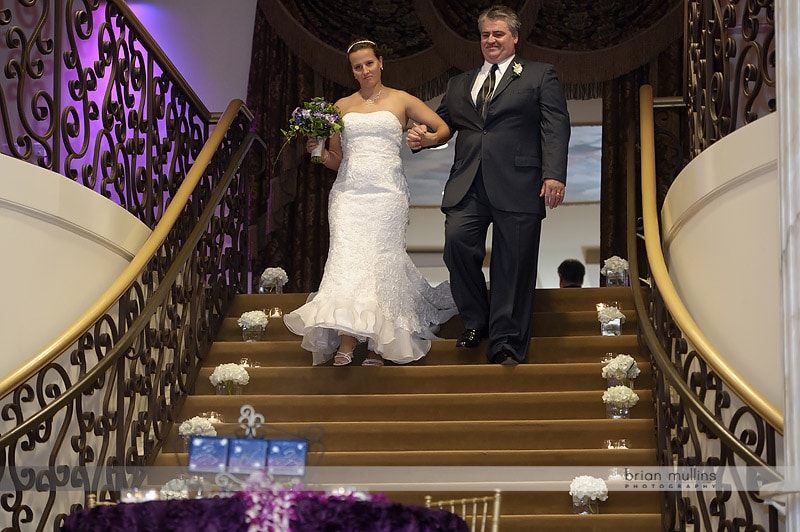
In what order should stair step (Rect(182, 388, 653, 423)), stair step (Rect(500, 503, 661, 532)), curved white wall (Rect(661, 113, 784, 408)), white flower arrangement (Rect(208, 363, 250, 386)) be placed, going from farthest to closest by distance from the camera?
white flower arrangement (Rect(208, 363, 250, 386)), stair step (Rect(182, 388, 653, 423)), stair step (Rect(500, 503, 661, 532)), curved white wall (Rect(661, 113, 784, 408))

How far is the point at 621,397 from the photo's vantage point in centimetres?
559

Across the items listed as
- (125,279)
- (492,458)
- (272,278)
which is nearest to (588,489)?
(492,458)

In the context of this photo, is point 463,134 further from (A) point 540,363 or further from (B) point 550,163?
(A) point 540,363

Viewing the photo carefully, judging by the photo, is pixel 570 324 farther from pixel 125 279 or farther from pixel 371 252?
pixel 125 279

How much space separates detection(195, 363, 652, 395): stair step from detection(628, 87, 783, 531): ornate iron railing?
491 mm

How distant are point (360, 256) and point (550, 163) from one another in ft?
3.77

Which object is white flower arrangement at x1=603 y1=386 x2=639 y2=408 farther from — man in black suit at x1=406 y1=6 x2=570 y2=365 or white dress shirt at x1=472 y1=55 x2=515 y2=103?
white dress shirt at x1=472 y1=55 x2=515 y2=103

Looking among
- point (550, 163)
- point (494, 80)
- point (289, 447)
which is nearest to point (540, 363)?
point (550, 163)

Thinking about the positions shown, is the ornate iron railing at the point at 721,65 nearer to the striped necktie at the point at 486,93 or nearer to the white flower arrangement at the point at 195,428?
the striped necktie at the point at 486,93

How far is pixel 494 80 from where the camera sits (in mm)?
6457

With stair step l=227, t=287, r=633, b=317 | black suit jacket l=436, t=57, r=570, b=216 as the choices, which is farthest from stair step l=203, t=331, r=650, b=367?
black suit jacket l=436, t=57, r=570, b=216

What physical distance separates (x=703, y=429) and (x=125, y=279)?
2615 millimetres

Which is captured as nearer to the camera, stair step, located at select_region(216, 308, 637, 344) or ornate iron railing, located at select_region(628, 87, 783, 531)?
ornate iron railing, located at select_region(628, 87, 783, 531)

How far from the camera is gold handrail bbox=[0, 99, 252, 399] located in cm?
439
